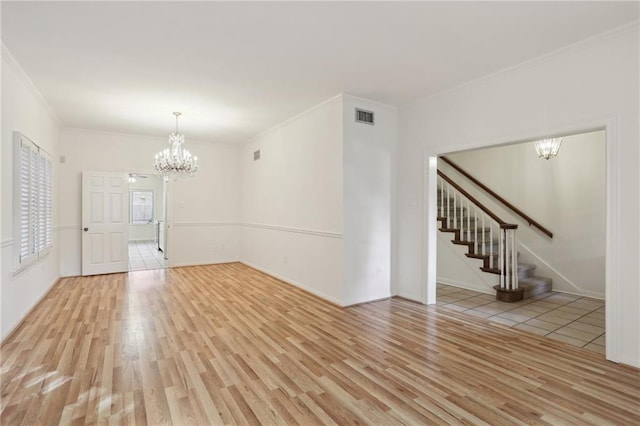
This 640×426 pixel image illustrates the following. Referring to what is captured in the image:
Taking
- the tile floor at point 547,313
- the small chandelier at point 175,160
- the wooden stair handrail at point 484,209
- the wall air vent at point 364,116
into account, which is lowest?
the tile floor at point 547,313

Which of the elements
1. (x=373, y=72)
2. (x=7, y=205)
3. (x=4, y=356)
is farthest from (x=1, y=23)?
(x=373, y=72)

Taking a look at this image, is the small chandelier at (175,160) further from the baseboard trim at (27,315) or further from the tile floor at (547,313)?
the tile floor at (547,313)

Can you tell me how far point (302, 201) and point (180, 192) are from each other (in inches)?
141

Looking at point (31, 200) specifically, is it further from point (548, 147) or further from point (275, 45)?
point (548, 147)

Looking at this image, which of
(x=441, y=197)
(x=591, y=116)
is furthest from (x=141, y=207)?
(x=591, y=116)

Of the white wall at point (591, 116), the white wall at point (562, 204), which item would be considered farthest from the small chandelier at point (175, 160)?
the white wall at point (562, 204)

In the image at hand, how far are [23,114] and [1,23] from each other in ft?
4.88

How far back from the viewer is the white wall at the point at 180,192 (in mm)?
6492

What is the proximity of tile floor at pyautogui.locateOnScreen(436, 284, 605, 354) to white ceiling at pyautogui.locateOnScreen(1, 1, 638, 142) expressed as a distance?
2933 mm

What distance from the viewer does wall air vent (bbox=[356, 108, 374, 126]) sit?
4.71 m

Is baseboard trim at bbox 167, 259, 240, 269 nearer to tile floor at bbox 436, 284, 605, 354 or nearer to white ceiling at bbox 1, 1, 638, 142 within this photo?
white ceiling at bbox 1, 1, 638, 142

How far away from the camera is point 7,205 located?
135 inches

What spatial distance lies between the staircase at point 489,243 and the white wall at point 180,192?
16.2ft

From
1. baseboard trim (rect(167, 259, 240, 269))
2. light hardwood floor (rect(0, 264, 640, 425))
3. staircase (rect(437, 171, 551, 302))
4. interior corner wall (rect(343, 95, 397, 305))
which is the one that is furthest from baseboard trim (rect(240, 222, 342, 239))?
staircase (rect(437, 171, 551, 302))
